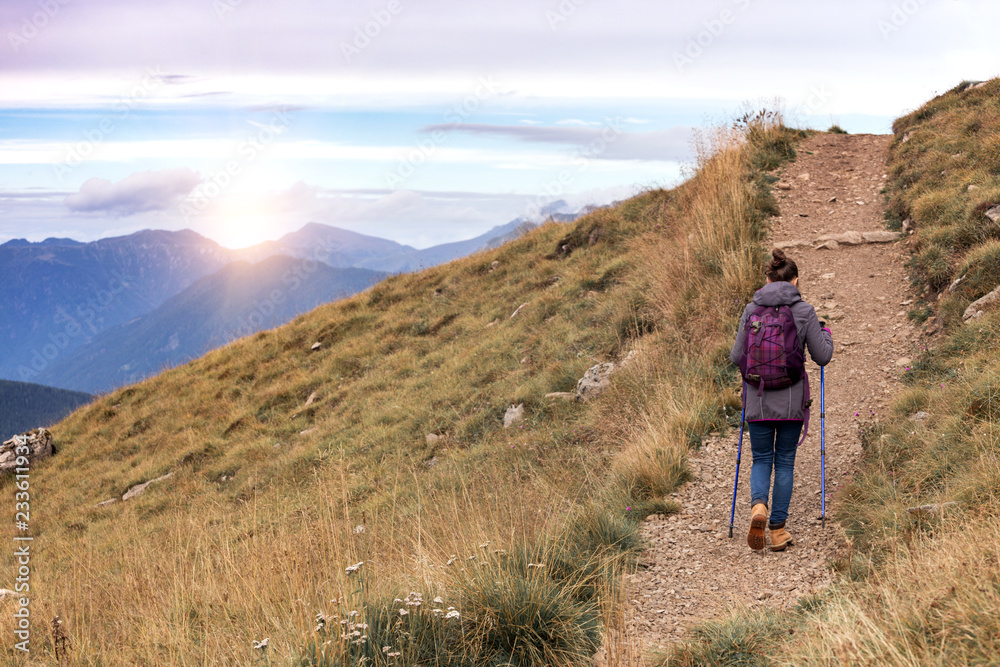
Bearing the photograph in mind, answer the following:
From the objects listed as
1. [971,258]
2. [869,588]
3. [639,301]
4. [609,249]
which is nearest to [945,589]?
[869,588]

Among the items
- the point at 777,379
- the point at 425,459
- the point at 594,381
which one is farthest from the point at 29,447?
the point at 777,379

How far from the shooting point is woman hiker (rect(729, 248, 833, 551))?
4.18 m

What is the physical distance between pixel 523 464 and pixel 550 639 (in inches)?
125

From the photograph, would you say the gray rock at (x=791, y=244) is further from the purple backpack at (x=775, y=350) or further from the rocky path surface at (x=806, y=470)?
the purple backpack at (x=775, y=350)

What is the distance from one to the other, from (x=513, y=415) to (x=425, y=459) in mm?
1458

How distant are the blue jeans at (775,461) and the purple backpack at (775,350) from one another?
334 millimetres

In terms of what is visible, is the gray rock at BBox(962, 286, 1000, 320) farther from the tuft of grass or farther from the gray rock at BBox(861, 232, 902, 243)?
the tuft of grass

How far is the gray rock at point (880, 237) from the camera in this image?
29.3ft

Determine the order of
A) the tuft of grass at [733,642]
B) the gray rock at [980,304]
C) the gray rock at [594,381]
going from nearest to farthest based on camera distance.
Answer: the tuft of grass at [733,642] → the gray rock at [980,304] → the gray rock at [594,381]

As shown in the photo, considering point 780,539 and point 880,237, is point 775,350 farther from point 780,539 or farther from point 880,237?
point 880,237

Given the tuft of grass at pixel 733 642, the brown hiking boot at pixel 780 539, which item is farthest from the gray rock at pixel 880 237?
the tuft of grass at pixel 733 642

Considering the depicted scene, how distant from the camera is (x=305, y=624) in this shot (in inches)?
124

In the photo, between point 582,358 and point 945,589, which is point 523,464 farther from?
point 945,589

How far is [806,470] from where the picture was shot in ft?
16.8
